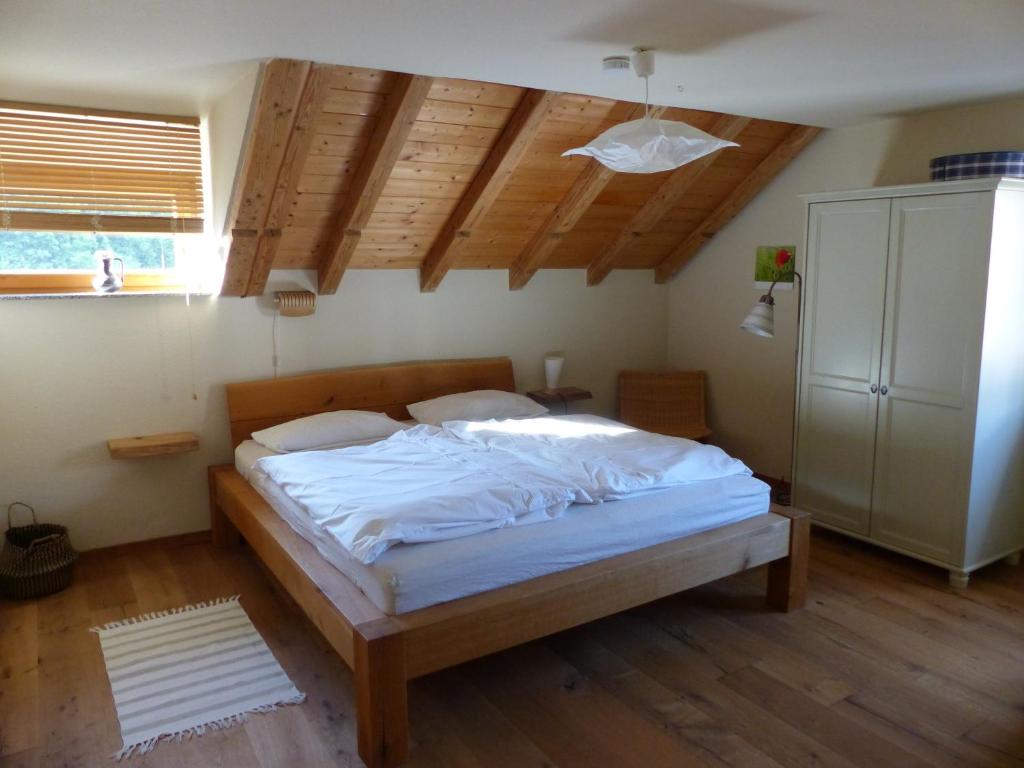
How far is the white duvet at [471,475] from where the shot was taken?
8.21 feet

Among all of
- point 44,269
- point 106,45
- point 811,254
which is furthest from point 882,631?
point 44,269

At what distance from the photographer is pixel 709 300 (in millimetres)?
5148

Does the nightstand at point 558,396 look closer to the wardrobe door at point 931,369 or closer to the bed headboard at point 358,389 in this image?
the bed headboard at point 358,389

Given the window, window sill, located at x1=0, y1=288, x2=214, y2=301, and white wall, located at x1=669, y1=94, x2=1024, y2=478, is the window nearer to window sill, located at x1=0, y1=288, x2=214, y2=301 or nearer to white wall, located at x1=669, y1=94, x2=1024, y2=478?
window sill, located at x1=0, y1=288, x2=214, y2=301

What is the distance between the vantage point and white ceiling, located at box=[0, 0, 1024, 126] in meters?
2.26

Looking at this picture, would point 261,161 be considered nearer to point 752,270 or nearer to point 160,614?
point 160,614

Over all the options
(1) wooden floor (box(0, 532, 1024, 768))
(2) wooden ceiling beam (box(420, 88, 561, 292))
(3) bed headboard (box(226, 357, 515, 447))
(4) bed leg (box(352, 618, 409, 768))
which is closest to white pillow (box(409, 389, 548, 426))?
(3) bed headboard (box(226, 357, 515, 447))

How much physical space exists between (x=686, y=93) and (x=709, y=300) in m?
2.01

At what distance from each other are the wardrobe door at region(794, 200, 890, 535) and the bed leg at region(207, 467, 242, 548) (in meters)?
2.82

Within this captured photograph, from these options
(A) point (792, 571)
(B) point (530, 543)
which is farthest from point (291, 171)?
(A) point (792, 571)

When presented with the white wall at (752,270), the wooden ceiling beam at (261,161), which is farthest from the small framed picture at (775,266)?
the wooden ceiling beam at (261,161)

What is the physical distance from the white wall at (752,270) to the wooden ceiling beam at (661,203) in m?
0.56

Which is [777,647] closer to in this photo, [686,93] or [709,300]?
[686,93]

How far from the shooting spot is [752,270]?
4.82 metres
